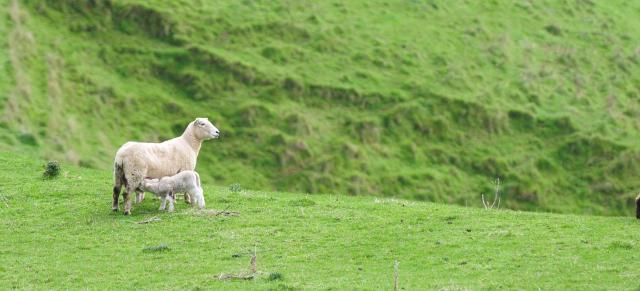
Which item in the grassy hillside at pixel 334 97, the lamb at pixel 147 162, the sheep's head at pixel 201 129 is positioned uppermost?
the sheep's head at pixel 201 129

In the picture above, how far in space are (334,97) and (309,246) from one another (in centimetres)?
3243

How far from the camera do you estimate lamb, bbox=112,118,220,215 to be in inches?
933

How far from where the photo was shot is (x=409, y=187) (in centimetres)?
4788

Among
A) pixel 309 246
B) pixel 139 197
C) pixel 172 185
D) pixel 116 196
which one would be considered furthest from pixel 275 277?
pixel 139 197

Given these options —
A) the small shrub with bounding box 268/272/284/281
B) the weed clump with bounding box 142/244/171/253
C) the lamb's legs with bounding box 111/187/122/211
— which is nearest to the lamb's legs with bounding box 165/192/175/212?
the lamb's legs with bounding box 111/187/122/211

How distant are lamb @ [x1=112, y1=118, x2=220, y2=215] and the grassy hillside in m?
17.0

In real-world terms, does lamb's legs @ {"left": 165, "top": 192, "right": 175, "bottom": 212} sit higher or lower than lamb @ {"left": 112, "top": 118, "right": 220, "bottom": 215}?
lower

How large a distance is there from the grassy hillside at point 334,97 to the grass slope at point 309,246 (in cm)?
1847

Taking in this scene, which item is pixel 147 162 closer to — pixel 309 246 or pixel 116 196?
pixel 116 196

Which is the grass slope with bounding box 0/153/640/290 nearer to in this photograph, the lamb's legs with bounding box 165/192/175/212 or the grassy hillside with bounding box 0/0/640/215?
the lamb's legs with bounding box 165/192/175/212

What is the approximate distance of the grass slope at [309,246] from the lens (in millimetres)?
17938

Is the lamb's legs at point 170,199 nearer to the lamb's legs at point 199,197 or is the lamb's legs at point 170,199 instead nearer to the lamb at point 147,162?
the lamb's legs at point 199,197

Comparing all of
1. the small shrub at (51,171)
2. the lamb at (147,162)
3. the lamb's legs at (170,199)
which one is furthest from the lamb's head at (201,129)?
the small shrub at (51,171)

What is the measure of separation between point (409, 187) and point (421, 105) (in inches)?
291
